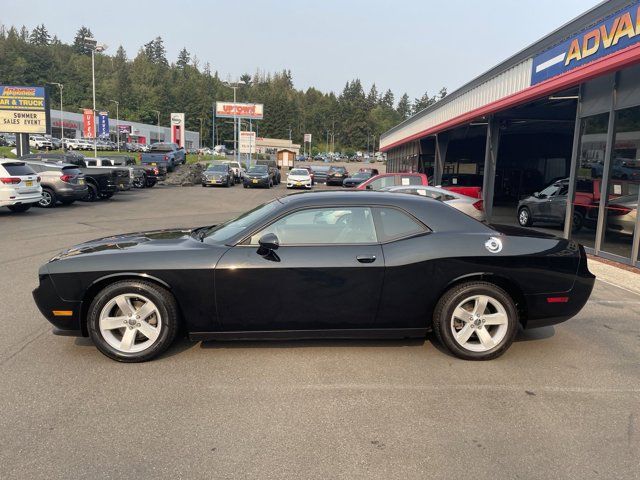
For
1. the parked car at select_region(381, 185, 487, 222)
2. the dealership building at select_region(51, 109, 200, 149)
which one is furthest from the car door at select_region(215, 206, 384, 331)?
the dealership building at select_region(51, 109, 200, 149)

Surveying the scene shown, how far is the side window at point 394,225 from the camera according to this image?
181 inches

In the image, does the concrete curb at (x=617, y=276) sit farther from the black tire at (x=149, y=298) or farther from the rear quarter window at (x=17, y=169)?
the rear quarter window at (x=17, y=169)

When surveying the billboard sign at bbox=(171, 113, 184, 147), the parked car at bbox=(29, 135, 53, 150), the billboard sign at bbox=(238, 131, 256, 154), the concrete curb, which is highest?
the billboard sign at bbox=(171, 113, 184, 147)

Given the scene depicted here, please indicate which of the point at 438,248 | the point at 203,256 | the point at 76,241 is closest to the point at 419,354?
the point at 438,248

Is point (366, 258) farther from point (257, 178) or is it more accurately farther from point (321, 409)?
point (257, 178)

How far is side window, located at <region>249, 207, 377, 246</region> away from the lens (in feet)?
14.8

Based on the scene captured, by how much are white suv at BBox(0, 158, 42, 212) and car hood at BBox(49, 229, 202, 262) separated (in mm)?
10926

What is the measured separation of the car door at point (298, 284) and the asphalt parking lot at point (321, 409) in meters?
0.18

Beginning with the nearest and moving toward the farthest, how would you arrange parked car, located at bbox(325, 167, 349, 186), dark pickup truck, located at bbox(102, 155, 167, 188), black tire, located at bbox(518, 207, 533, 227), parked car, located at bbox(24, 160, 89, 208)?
black tire, located at bbox(518, 207, 533, 227) → parked car, located at bbox(24, 160, 89, 208) → dark pickup truck, located at bbox(102, 155, 167, 188) → parked car, located at bbox(325, 167, 349, 186)

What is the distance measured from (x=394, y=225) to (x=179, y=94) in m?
148

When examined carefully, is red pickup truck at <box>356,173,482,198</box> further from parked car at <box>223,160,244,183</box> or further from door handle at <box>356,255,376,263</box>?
parked car at <box>223,160,244,183</box>

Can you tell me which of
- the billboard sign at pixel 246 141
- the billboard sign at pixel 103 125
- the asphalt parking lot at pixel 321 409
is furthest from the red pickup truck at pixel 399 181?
the billboard sign at pixel 246 141

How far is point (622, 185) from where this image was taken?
962 centimetres

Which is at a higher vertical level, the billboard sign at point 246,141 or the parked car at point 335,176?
the billboard sign at point 246,141
